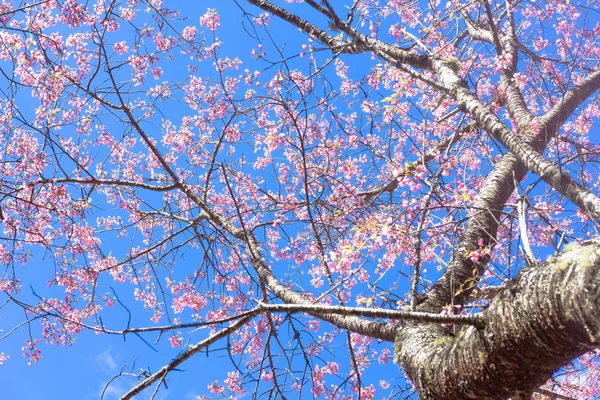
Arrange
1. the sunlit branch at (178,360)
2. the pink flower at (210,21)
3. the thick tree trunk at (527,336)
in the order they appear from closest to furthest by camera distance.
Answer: the thick tree trunk at (527,336) < the sunlit branch at (178,360) < the pink flower at (210,21)

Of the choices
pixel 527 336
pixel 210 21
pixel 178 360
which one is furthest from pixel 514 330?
pixel 210 21

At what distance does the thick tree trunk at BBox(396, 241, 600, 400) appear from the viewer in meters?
1.28

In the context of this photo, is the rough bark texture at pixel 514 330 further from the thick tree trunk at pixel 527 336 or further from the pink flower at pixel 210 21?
the pink flower at pixel 210 21

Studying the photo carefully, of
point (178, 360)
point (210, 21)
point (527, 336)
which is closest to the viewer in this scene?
point (527, 336)

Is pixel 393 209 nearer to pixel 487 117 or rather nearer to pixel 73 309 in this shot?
pixel 487 117

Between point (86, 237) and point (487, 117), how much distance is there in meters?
5.87

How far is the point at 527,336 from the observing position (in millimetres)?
1449

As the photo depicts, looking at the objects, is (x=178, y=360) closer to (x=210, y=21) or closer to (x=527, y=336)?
(x=527, y=336)

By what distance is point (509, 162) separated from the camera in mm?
4367

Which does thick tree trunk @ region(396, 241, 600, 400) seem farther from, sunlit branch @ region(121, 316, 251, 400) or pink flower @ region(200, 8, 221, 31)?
pink flower @ region(200, 8, 221, 31)

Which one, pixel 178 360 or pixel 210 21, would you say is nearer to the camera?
pixel 178 360

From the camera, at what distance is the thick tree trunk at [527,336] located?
1281 mm

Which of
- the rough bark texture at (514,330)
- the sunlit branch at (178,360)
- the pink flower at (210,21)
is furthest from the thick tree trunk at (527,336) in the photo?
the pink flower at (210,21)

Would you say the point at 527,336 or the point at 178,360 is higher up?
the point at 178,360
